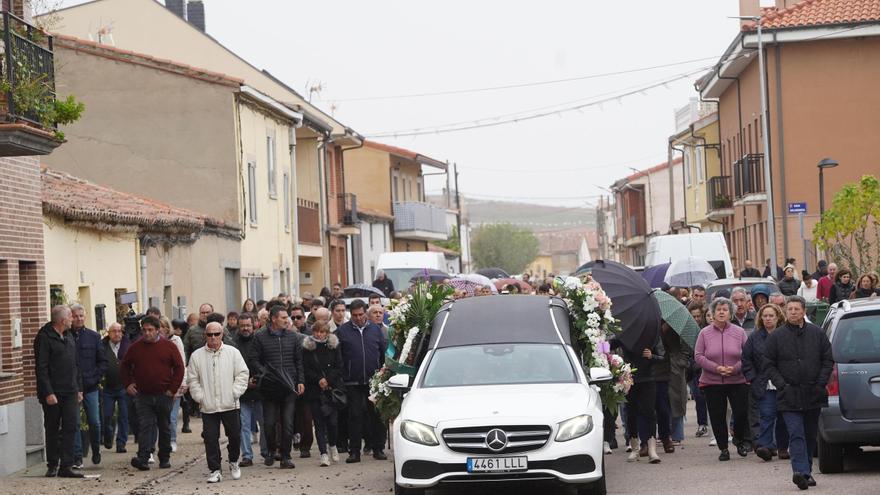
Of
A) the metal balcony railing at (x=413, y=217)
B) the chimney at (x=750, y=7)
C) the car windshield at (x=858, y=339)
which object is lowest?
the car windshield at (x=858, y=339)

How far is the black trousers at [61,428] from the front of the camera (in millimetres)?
16750

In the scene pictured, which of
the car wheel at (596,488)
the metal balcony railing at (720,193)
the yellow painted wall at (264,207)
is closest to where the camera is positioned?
the car wheel at (596,488)

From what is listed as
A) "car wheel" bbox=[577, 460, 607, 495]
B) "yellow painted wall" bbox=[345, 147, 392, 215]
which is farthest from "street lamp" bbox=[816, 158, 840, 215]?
"yellow painted wall" bbox=[345, 147, 392, 215]

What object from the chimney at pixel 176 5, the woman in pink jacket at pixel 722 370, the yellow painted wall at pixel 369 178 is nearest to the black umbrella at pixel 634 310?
the woman in pink jacket at pixel 722 370

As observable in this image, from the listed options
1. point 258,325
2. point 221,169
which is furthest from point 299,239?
point 258,325

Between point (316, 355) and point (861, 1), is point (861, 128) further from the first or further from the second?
point (316, 355)

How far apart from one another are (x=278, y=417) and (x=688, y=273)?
13675 mm

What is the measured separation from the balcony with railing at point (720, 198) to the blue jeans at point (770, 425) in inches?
1354

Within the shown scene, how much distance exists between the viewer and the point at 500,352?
1416 centimetres

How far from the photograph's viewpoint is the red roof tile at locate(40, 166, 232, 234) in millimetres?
21283

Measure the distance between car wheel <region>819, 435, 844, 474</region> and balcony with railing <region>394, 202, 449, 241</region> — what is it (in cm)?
5202

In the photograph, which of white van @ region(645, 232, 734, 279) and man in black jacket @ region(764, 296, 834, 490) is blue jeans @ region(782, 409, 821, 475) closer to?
man in black jacket @ region(764, 296, 834, 490)

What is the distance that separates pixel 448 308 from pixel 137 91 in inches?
829

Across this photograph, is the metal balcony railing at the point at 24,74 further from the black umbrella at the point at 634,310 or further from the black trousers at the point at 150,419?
the black umbrella at the point at 634,310
